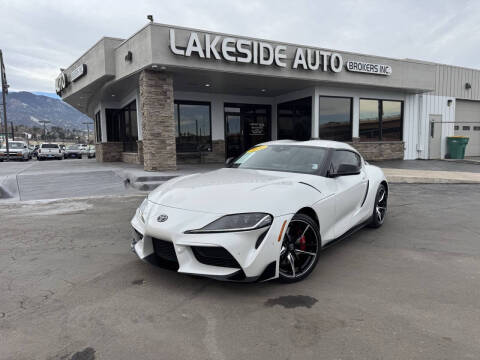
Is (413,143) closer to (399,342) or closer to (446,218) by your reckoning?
(446,218)

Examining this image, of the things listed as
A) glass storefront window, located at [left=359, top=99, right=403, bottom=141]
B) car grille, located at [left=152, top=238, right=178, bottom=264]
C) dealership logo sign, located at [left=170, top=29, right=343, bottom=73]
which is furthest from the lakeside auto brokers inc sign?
car grille, located at [left=152, top=238, right=178, bottom=264]

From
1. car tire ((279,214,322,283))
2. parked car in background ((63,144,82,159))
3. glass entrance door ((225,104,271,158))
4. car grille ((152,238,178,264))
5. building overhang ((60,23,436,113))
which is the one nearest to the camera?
car grille ((152,238,178,264))

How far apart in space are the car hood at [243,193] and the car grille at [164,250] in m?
0.36

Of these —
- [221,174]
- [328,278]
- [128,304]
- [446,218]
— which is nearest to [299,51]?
[446,218]

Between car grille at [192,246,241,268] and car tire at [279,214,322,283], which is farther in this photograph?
car tire at [279,214,322,283]

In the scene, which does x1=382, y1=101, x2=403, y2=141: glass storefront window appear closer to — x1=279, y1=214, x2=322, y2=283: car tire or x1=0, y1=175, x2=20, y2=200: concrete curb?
x1=279, y1=214, x2=322, y2=283: car tire

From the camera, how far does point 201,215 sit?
2840 mm

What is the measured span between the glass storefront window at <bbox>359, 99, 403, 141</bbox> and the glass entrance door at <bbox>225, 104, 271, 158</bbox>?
16.0 feet

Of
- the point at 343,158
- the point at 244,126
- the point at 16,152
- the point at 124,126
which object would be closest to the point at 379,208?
the point at 343,158

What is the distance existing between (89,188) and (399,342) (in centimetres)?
862

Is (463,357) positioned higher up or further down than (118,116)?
further down

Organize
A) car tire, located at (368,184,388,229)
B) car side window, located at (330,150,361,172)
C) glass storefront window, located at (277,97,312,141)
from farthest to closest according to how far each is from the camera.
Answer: glass storefront window, located at (277,97,312,141)
car tire, located at (368,184,388,229)
car side window, located at (330,150,361,172)

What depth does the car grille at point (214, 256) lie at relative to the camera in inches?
107

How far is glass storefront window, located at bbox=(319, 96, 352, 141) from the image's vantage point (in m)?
15.0
